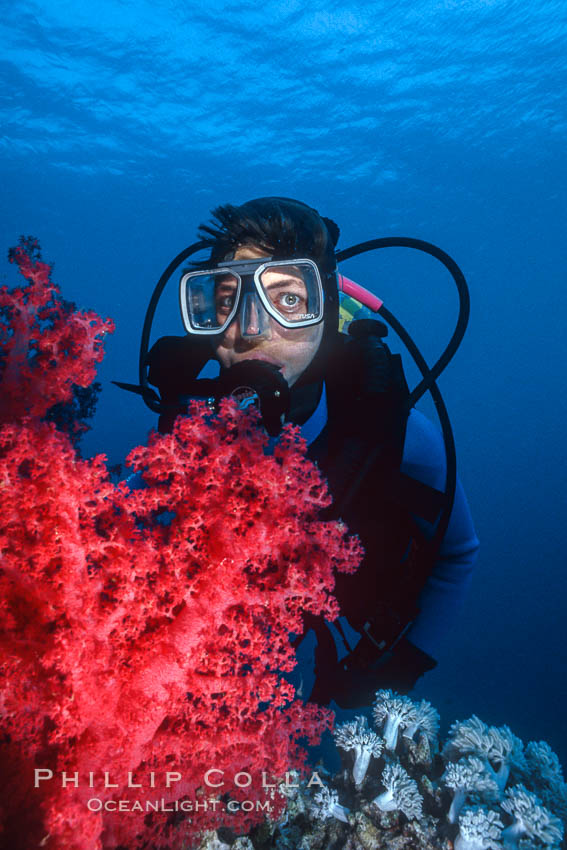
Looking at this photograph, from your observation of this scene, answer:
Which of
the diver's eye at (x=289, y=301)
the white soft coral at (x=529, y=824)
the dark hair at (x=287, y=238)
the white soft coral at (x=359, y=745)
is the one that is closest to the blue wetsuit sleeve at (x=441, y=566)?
the dark hair at (x=287, y=238)

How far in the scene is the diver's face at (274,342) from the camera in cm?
313

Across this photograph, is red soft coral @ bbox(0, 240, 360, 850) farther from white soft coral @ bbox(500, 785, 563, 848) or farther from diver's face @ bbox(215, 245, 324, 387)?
white soft coral @ bbox(500, 785, 563, 848)

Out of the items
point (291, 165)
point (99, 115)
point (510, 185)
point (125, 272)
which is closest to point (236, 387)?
point (99, 115)

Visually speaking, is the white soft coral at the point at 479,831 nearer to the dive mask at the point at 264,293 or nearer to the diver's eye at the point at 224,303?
the dive mask at the point at 264,293

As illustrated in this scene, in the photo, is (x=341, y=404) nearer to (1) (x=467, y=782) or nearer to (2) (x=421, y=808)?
(1) (x=467, y=782)

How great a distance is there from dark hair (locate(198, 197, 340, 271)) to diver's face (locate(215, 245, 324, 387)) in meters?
0.09

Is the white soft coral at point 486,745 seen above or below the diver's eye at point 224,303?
below

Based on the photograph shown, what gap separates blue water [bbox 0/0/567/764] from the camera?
2114cm

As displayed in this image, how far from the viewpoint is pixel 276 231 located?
3098mm

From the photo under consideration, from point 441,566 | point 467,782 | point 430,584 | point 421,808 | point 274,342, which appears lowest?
point 421,808

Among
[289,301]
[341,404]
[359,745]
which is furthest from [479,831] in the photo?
[289,301]

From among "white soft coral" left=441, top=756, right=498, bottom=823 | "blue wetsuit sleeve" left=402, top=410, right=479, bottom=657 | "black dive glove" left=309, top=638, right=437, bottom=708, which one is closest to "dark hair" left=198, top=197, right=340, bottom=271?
"blue wetsuit sleeve" left=402, top=410, right=479, bottom=657

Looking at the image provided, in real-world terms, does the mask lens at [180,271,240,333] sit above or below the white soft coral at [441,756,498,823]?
above

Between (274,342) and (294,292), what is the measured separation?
437 mm
